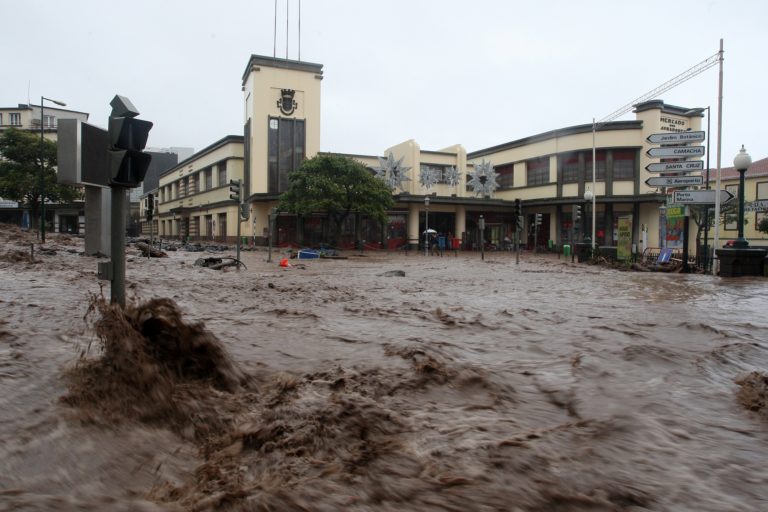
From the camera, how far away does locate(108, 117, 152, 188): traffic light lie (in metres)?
4.84

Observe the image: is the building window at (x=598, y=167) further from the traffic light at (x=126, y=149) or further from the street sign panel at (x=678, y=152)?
the traffic light at (x=126, y=149)

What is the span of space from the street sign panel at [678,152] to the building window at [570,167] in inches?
963

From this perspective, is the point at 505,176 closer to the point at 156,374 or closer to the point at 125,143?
the point at 125,143

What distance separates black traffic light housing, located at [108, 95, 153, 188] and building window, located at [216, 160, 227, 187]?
42.5m

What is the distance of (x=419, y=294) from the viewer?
9.91 metres

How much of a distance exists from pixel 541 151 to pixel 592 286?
3200cm

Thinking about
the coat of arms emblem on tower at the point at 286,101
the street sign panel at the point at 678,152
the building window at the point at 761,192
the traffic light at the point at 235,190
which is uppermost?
the coat of arms emblem on tower at the point at 286,101

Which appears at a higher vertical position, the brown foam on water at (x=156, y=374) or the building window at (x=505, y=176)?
the building window at (x=505, y=176)

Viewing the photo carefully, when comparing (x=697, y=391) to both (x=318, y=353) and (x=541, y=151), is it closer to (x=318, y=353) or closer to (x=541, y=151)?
(x=318, y=353)

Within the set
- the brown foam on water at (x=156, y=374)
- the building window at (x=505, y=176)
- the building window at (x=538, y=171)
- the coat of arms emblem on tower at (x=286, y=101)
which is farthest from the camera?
the building window at (x=505, y=176)

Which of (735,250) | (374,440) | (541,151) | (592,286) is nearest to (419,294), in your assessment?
(592,286)

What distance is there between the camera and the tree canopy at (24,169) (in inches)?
1468

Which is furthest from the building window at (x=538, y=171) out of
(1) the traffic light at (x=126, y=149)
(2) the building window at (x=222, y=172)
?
(1) the traffic light at (x=126, y=149)

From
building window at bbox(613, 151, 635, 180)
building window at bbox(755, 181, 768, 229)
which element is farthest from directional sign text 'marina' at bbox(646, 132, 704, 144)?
building window at bbox(755, 181, 768, 229)
